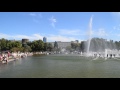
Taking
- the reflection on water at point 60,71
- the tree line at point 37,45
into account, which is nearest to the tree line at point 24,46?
the tree line at point 37,45

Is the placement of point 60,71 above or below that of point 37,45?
below

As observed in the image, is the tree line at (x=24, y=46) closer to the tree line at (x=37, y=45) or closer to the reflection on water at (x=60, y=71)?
the tree line at (x=37, y=45)

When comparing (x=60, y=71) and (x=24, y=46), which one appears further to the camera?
(x=24, y=46)

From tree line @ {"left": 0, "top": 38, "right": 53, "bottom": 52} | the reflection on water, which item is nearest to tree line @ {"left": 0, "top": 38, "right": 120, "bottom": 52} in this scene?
tree line @ {"left": 0, "top": 38, "right": 53, "bottom": 52}

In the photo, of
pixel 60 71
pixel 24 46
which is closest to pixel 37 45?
pixel 24 46

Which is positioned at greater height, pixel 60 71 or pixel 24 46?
pixel 24 46

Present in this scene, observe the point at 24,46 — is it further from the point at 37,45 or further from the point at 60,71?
the point at 60,71

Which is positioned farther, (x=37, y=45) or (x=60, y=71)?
(x=37, y=45)

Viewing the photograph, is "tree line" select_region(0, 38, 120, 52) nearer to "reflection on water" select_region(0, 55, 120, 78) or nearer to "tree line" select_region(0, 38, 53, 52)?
"tree line" select_region(0, 38, 53, 52)
